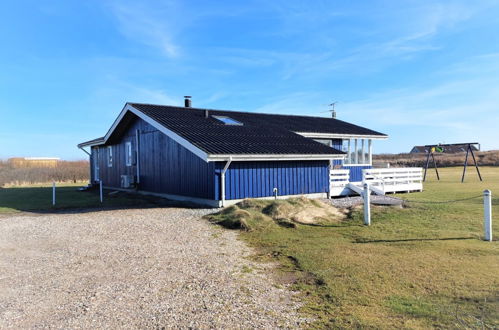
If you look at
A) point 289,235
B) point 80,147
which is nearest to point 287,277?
point 289,235

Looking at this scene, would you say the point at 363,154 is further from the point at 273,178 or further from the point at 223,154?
the point at 223,154

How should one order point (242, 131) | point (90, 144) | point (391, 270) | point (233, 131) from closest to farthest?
point (391, 270)
point (233, 131)
point (242, 131)
point (90, 144)

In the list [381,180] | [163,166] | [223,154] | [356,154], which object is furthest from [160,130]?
[356,154]

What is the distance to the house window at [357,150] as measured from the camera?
816 inches

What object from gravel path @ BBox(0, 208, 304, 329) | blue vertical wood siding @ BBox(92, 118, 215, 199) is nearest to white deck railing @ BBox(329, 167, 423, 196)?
blue vertical wood siding @ BBox(92, 118, 215, 199)

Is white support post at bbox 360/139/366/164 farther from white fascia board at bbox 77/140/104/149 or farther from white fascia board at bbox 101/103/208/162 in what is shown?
white fascia board at bbox 77/140/104/149

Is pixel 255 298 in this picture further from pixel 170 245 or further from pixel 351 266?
pixel 170 245

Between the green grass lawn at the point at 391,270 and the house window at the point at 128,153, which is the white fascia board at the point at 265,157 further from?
the house window at the point at 128,153

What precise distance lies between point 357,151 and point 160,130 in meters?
11.2

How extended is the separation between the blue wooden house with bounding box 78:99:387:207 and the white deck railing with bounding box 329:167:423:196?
1.58 ft

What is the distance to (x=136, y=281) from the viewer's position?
527 centimetres

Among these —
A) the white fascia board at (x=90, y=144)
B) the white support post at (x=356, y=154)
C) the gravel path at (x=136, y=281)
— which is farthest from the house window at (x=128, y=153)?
the white support post at (x=356, y=154)

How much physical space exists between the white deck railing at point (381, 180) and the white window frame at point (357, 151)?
2.84 metres

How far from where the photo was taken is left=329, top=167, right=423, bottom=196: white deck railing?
15.9 meters
